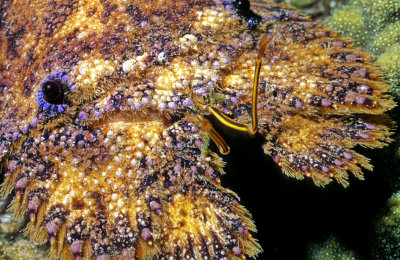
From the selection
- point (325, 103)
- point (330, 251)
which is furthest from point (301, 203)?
point (325, 103)

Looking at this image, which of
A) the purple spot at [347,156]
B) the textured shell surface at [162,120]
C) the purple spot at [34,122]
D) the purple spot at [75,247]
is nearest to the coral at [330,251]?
the textured shell surface at [162,120]

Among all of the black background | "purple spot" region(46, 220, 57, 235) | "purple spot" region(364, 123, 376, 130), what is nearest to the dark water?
the black background

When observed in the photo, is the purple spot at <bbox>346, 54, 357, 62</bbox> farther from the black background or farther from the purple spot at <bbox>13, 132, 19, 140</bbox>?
the purple spot at <bbox>13, 132, 19, 140</bbox>

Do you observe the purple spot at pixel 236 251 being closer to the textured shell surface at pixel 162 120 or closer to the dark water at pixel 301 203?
the textured shell surface at pixel 162 120

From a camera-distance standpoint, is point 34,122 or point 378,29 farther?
point 378,29

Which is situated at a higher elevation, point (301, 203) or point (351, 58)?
point (351, 58)

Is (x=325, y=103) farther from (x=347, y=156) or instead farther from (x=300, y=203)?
(x=300, y=203)
